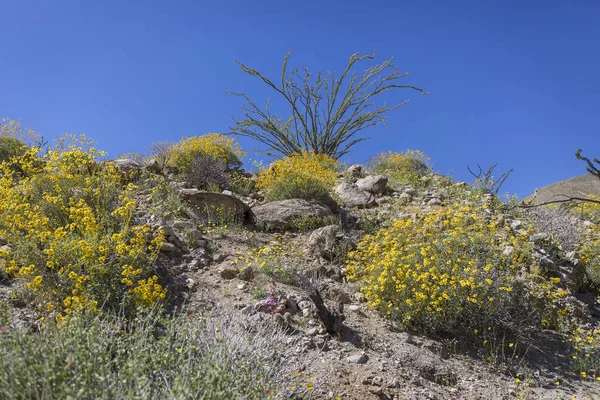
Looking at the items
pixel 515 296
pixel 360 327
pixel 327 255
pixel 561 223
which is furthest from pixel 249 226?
pixel 561 223

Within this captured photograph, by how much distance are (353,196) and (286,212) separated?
1.88 metres

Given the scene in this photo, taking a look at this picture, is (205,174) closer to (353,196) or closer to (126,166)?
(126,166)

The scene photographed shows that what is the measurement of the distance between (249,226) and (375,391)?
166 inches

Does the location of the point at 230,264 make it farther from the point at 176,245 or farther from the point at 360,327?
the point at 360,327

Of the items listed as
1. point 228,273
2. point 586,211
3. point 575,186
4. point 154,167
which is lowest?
point 228,273

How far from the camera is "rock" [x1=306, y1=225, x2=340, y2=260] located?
6.36 m

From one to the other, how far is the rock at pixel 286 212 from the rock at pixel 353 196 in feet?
3.42

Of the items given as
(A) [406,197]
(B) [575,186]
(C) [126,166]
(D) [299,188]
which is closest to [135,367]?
(D) [299,188]

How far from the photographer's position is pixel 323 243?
6.43 meters

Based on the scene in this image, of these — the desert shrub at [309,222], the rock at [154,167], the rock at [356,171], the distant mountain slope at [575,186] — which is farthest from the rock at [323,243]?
the distant mountain slope at [575,186]

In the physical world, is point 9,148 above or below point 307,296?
above

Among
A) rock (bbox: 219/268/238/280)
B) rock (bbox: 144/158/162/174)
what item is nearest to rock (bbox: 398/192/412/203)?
rock (bbox: 219/268/238/280)

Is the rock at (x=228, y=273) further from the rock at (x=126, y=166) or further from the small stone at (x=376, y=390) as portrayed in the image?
the rock at (x=126, y=166)

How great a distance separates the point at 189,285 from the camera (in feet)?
15.7
